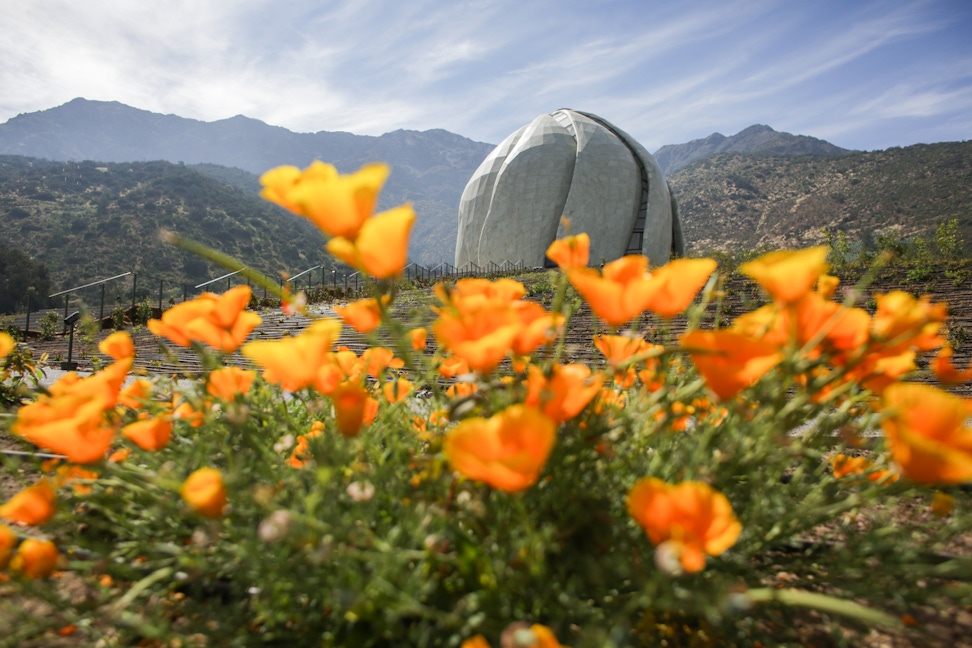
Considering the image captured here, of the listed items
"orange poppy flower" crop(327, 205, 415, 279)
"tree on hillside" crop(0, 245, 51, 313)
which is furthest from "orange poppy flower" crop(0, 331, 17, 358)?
"tree on hillside" crop(0, 245, 51, 313)

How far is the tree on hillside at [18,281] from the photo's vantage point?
79.5ft

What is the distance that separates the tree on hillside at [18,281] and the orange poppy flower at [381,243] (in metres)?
31.4

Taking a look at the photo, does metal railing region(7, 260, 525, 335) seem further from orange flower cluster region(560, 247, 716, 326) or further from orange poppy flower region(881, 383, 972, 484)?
orange poppy flower region(881, 383, 972, 484)

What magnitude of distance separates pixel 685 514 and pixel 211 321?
0.76m

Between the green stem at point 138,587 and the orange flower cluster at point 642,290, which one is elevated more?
the orange flower cluster at point 642,290

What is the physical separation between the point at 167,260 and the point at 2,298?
12.4 metres

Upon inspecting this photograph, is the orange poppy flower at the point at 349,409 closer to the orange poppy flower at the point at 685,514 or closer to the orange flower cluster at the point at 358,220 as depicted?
the orange flower cluster at the point at 358,220

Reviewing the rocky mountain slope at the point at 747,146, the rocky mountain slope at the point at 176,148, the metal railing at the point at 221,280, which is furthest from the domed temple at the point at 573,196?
the rocky mountain slope at the point at 176,148

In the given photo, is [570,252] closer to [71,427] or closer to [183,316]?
[183,316]

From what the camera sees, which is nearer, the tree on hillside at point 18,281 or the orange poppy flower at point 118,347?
the orange poppy flower at point 118,347

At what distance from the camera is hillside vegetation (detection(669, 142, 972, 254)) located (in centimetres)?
3042

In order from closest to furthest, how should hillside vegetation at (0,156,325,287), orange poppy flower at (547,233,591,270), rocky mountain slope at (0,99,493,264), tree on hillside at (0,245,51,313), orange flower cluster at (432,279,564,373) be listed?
orange flower cluster at (432,279,564,373) < orange poppy flower at (547,233,591,270) < tree on hillside at (0,245,51,313) < hillside vegetation at (0,156,325,287) < rocky mountain slope at (0,99,493,264)

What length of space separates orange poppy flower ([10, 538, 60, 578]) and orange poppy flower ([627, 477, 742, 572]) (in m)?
0.82

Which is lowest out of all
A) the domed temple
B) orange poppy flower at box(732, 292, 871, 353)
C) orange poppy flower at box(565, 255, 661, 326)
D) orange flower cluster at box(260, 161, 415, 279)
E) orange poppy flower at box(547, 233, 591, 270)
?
orange poppy flower at box(732, 292, 871, 353)
